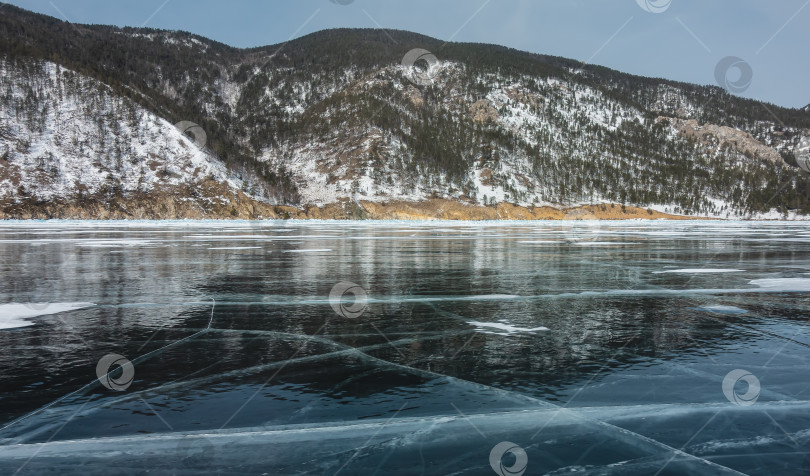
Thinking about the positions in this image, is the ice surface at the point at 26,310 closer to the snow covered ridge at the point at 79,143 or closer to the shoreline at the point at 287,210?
the shoreline at the point at 287,210

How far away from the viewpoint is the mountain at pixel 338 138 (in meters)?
89.8

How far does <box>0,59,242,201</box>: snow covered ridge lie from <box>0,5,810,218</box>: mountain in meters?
0.30

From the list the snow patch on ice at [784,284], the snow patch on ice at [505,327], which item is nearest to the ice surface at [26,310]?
the snow patch on ice at [505,327]

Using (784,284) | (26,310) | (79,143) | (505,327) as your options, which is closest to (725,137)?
(79,143)

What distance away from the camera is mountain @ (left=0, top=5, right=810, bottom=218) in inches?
3536

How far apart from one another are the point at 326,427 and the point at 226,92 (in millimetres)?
185521

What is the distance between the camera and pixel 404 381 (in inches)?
212

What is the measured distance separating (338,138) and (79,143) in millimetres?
56699

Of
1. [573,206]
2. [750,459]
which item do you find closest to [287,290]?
[750,459]

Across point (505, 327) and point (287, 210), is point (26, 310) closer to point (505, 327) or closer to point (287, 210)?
point (505, 327)

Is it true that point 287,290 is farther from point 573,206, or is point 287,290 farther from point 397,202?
point 573,206

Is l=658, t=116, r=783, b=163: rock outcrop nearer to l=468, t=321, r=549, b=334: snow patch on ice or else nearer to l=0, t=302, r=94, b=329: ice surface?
l=468, t=321, r=549, b=334: snow patch on ice

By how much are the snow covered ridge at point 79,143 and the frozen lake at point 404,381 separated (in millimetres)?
85104

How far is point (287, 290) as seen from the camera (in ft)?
39.1
